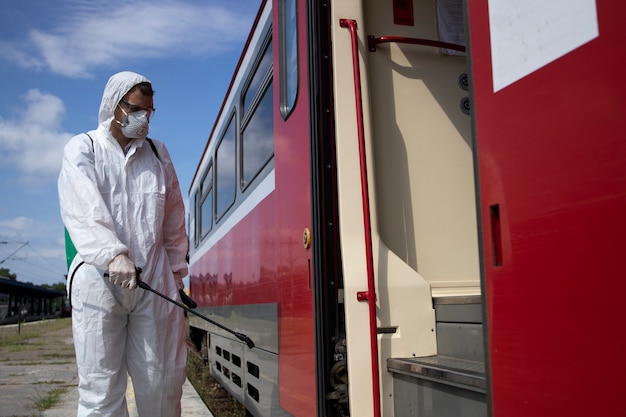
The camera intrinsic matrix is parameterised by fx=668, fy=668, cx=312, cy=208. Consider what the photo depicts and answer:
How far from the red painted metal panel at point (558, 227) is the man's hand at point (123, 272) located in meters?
1.46

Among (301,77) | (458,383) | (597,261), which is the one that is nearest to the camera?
(597,261)

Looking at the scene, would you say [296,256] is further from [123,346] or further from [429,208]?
[123,346]

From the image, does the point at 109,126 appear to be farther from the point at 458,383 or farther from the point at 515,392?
the point at 515,392

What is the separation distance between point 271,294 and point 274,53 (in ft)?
4.53

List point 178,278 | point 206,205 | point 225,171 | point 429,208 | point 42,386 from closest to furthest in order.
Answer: point 178,278, point 429,208, point 225,171, point 42,386, point 206,205

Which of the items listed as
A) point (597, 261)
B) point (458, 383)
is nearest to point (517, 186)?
point (597, 261)

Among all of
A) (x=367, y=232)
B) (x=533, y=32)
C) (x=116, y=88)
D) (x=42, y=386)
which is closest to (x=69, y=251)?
(x=116, y=88)

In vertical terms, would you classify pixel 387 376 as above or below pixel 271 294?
below

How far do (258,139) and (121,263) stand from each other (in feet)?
6.77

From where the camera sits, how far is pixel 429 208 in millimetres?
3146

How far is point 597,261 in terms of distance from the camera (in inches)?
51.7

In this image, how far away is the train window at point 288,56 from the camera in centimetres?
333

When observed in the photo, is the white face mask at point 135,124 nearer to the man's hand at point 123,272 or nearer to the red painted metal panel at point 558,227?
the man's hand at point 123,272

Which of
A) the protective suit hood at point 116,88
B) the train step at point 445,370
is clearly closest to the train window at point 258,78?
the protective suit hood at point 116,88
